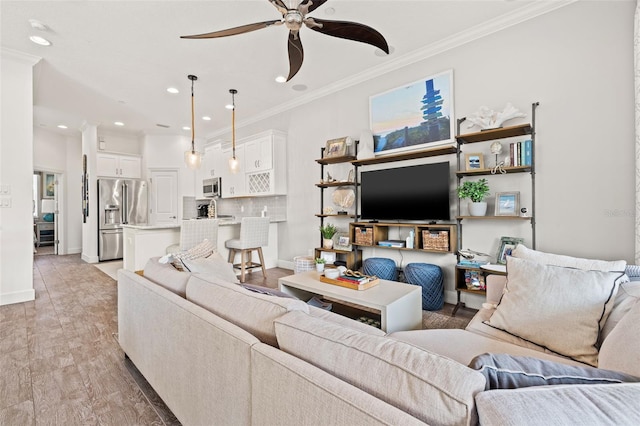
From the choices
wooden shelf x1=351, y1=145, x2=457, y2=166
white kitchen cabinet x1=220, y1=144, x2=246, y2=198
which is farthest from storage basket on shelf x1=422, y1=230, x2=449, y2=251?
white kitchen cabinet x1=220, y1=144, x2=246, y2=198

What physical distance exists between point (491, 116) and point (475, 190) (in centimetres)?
75

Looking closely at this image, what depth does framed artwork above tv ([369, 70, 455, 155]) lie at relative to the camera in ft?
11.0

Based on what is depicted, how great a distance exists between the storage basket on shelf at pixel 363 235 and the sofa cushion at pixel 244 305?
2.58m

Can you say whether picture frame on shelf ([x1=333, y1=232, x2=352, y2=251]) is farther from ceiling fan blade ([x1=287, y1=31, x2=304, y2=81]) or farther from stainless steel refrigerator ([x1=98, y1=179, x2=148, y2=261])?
stainless steel refrigerator ([x1=98, y1=179, x2=148, y2=261])

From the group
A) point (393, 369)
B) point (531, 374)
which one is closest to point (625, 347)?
point (531, 374)

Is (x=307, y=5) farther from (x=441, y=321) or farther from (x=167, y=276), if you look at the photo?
(x=441, y=321)

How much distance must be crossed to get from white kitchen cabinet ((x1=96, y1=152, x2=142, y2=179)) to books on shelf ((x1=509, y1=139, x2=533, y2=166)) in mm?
7379

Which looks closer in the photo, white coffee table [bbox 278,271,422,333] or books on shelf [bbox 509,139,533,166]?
white coffee table [bbox 278,271,422,333]

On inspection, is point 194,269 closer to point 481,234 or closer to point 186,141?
point 481,234

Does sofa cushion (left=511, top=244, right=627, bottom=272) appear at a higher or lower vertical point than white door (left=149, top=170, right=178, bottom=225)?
lower

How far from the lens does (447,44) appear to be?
329 centimetres

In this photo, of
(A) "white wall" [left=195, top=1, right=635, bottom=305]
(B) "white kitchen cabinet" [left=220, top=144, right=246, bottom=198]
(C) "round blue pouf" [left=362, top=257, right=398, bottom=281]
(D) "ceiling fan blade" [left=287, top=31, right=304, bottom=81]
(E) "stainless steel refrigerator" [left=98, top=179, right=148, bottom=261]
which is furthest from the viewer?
(E) "stainless steel refrigerator" [left=98, top=179, right=148, bottom=261]

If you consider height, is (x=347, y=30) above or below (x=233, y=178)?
above

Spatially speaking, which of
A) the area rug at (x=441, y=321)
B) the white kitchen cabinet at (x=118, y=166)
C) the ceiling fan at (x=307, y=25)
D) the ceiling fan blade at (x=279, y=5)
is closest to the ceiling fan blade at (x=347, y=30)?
the ceiling fan at (x=307, y=25)
